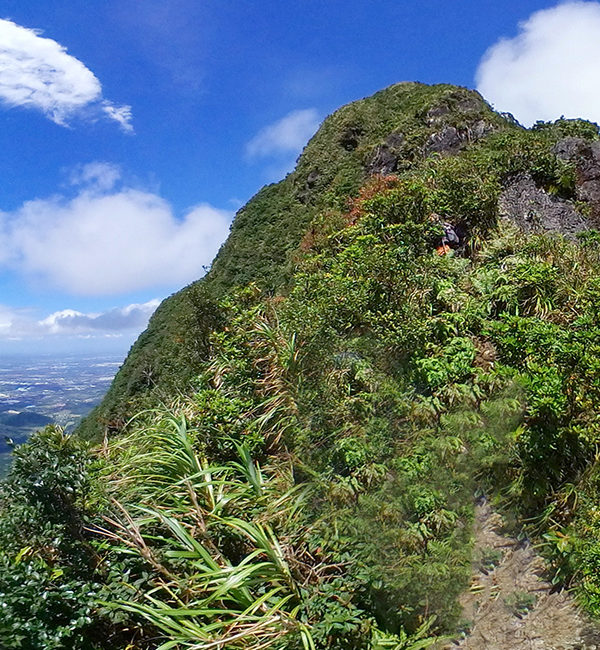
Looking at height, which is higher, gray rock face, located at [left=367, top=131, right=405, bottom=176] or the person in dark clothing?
gray rock face, located at [left=367, top=131, right=405, bottom=176]

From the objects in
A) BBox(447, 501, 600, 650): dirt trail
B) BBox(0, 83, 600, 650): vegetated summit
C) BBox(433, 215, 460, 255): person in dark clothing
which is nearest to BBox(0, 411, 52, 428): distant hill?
BBox(0, 83, 600, 650): vegetated summit

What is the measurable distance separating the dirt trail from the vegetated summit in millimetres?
35

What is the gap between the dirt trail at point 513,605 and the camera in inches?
117

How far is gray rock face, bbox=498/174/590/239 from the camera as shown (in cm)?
790

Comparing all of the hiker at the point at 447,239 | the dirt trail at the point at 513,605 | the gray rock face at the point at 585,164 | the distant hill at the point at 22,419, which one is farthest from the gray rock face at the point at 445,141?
the distant hill at the point at 22,419

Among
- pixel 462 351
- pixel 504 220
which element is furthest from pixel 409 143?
pixel 462 351

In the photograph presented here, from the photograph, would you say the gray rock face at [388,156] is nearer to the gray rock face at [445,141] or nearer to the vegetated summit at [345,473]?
the gray rock face at [445,141]

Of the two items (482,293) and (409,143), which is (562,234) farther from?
(409,143)

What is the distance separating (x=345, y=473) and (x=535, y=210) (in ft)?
20.8

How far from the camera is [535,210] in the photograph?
8195mm

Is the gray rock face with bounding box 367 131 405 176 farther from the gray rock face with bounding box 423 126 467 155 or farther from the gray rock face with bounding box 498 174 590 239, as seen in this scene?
the gray rock face with bounding box 498 174 590 239

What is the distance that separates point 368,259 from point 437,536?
341 centimetres

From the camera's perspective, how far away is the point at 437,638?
10.9 ft

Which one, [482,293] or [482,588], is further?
[482,293]
